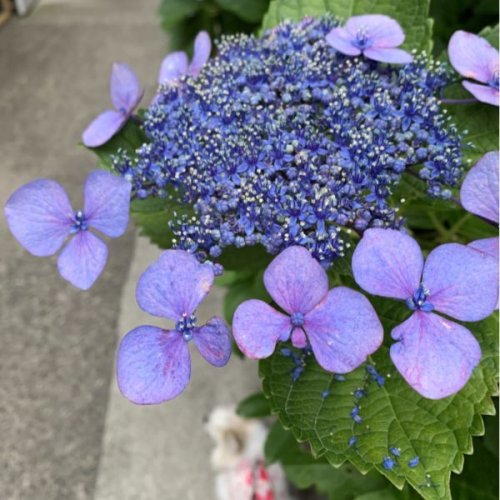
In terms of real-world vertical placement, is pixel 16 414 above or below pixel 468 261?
below

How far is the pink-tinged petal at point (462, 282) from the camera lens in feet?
1.48

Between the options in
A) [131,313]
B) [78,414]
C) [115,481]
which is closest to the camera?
[115,481]

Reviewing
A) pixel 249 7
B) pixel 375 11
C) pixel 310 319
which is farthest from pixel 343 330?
pixel 249 7

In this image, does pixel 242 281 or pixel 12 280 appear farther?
pixel 12 280

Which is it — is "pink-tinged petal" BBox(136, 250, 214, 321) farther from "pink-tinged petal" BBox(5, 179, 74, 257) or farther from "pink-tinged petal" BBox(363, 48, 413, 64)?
"pink-tinged petal" BBox(363, 48, 413, 64)

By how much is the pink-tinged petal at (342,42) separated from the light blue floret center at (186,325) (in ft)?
0.93

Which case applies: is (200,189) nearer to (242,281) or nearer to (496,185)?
(496,185)

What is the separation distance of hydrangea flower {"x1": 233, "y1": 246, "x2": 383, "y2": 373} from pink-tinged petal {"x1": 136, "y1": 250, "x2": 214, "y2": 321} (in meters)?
0.03

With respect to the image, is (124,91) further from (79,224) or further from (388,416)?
(388,416)

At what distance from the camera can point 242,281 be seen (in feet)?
3.64

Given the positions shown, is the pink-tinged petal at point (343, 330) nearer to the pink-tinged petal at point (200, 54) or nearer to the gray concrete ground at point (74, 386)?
the pink-tinged petal at point (200, 54)

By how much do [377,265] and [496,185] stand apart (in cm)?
13

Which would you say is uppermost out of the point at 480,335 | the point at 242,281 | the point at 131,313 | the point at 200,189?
the point at 200,189

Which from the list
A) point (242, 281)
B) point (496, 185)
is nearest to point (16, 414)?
point (242, 281)
